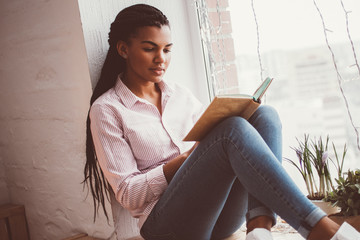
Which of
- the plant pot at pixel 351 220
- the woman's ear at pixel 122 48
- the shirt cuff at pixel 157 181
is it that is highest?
the woman's ear at pixel 122 48

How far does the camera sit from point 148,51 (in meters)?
1.73

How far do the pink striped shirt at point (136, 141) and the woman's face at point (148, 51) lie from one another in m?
0.10

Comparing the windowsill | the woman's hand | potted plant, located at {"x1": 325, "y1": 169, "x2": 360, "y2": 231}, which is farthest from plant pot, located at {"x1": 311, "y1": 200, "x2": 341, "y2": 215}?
the woman's hand

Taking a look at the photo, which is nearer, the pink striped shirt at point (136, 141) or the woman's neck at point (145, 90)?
the pink striped shirt at point (136, 141)

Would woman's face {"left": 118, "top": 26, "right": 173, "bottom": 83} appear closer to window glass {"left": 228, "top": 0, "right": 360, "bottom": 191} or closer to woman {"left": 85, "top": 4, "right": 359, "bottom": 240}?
woman {"left": 85, "top": 4, "right": 359, "bottom": 240}

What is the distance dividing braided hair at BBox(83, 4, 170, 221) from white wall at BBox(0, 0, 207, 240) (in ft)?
0.25

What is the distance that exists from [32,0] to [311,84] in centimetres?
139

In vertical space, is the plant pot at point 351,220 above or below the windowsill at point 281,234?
above

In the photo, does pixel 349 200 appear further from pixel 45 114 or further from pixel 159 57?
pixel 45 114

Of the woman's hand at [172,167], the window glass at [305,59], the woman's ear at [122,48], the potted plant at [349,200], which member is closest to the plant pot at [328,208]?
the potted plant at [349,200]

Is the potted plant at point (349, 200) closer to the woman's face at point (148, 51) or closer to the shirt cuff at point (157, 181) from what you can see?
the shirt cuff at point (157, 181)

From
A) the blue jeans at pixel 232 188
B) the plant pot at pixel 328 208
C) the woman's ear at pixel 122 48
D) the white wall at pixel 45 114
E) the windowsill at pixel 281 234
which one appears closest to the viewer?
the blue jeans at pixel 232 188

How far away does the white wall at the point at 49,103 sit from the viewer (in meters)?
1.94

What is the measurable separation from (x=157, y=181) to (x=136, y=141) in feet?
0.65
